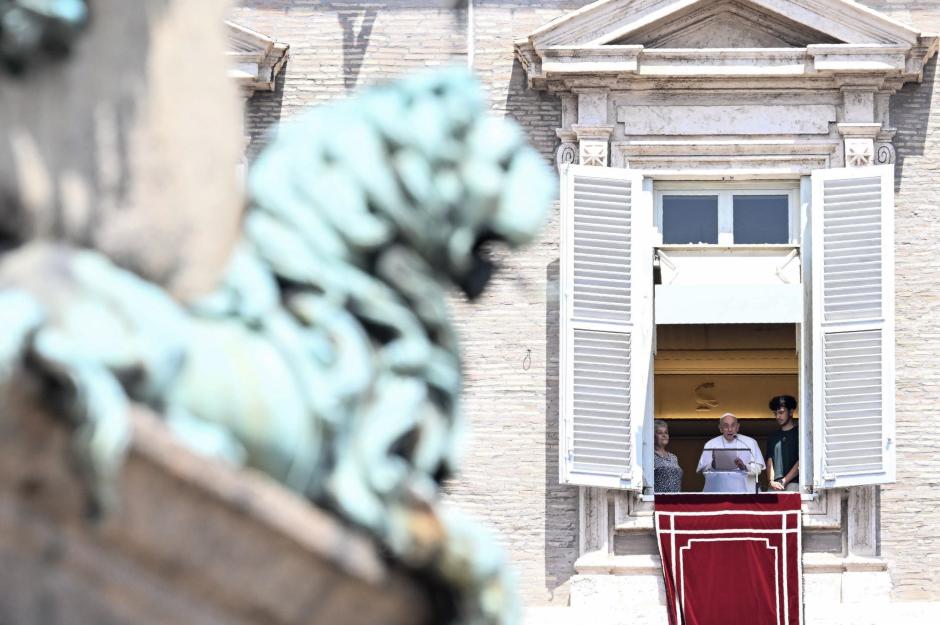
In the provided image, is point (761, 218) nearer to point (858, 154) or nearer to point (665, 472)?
point (858, 154)

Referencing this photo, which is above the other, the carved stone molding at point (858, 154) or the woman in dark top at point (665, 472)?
the carved stone molding at point (858, 154)

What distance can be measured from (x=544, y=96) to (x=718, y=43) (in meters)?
1.04

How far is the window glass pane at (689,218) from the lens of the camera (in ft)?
54.8

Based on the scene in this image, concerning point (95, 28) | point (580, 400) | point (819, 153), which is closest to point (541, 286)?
point (580, 400)

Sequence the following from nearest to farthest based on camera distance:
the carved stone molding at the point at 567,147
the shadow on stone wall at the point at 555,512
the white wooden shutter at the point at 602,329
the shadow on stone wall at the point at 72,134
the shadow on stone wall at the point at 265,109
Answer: the shadow on stone wall at the point at 72,134, the white wooden shutter at the point at 602,329, the shadow on stone wall at the point at 555,512, the carved stone molding at the point at 567,147, the shadow on stone wall at the point at 265,109

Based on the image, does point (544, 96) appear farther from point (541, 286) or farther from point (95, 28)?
point (95, 28)

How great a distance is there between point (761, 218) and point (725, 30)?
111cm

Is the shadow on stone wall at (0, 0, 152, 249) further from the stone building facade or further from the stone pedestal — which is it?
the stone building facade

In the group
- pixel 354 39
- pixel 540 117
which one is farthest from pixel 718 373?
pixel 354 39

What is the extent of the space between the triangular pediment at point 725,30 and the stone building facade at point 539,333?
510 mm

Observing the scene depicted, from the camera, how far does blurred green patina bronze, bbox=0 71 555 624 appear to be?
3822 mm

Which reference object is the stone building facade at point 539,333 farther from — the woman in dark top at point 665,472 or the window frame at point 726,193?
the window frame at point 726,193

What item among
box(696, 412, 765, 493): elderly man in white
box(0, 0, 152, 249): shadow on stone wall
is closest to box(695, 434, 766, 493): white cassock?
box(696, 412, 765, 493): elderly man in white

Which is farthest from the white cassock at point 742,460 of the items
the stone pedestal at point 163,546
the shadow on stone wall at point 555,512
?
the stone pedestal at point 163,546
